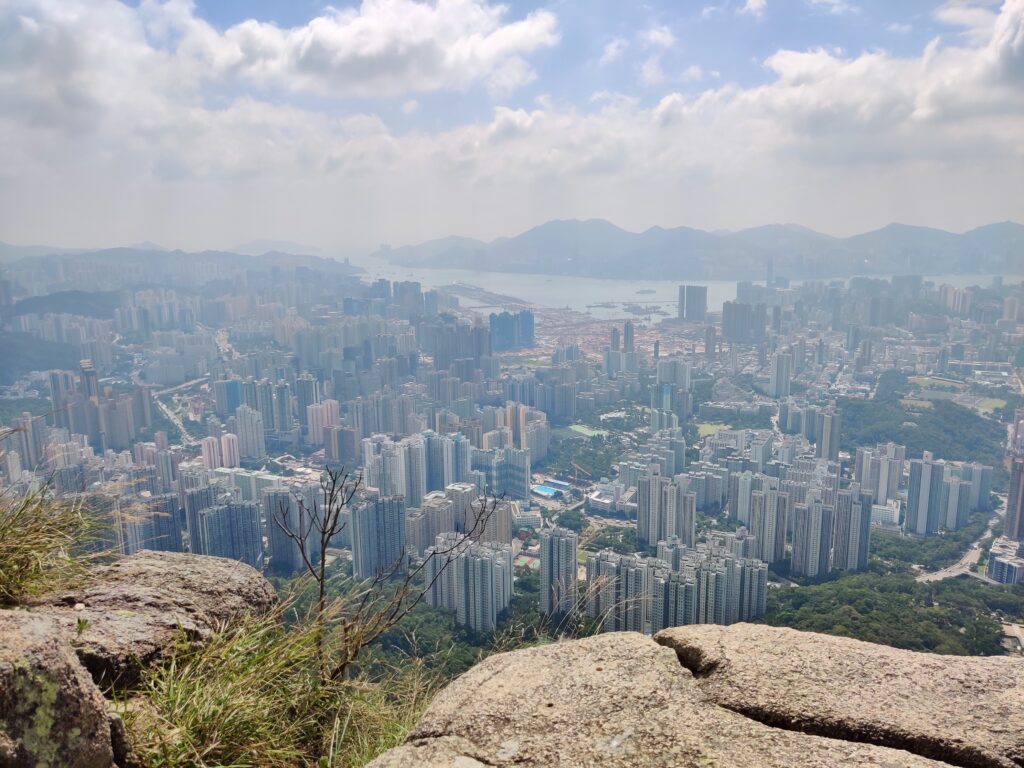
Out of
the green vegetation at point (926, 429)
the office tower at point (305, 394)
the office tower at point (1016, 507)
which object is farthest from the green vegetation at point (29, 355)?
the green vegetation at point (926, 429)

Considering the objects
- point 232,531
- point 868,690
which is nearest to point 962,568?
point 232,531

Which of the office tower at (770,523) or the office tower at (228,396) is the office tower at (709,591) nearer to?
the office tower at (770,523)

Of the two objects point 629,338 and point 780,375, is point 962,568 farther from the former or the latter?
point 629,338

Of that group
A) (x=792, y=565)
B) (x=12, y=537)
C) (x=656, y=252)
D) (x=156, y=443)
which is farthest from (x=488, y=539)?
(x=656, y=252)

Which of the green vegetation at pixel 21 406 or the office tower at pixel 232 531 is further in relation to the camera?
the green vegetation at pixel 21 406

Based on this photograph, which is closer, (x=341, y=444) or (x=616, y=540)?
(x=616, y=540)
